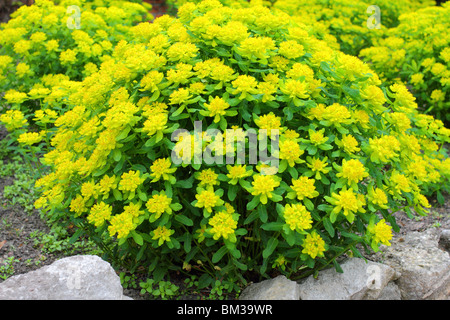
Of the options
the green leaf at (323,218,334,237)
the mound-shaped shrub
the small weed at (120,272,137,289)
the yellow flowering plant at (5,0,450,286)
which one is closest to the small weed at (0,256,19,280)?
the yellow flowering plant at (5,0,450,286)

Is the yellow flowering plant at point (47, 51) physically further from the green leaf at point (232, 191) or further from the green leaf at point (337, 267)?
the green leaf at point (337, 267)

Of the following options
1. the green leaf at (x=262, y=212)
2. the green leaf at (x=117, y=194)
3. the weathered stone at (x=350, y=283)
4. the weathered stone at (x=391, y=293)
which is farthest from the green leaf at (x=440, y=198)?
the green leaf at (x=117, y=194)

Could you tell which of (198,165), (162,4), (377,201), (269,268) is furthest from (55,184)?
(162,4)

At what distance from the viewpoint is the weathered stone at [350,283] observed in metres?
2.49

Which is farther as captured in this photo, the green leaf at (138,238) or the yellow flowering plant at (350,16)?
the yellow flowering plant at (350,16)

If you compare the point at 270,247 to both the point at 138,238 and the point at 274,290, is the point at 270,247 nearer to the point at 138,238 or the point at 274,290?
the point at 274,290

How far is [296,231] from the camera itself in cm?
228

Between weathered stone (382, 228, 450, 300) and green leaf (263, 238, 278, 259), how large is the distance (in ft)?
3.23

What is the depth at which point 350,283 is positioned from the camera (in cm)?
253

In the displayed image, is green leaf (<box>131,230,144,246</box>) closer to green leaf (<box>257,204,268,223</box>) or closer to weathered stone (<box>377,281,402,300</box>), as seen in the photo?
green leaf (<box>257,204,268,223</box>)

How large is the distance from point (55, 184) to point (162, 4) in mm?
6636

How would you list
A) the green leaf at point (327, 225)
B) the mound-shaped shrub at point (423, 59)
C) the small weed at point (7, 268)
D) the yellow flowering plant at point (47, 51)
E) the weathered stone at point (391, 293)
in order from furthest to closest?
the mound-shaped shrub at point (423, 59), the yellow flowering plant at point (47, 51), the small weed at point (7, 268), the weathered stone at point (391, 293), the green leaf at point (327, 225)

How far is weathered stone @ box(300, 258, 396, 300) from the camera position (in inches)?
98.2

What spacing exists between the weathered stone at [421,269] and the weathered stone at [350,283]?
21 cm
